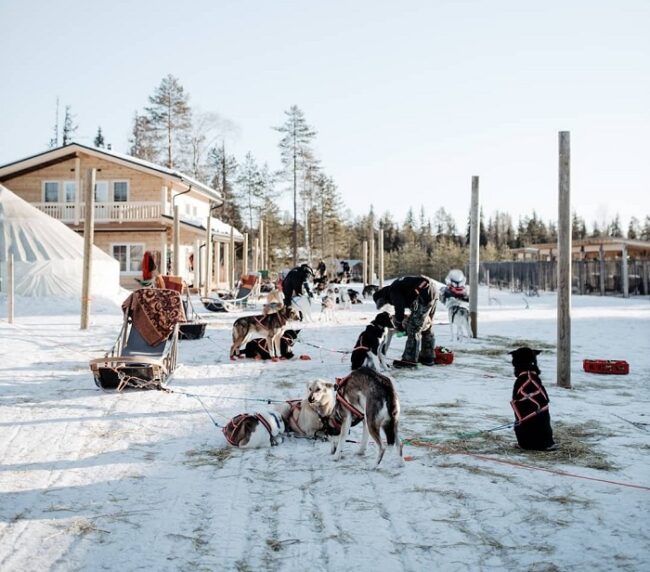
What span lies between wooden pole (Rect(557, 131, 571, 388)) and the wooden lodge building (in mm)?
19125

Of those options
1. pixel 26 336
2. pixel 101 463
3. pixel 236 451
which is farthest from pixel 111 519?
pixel 26 336

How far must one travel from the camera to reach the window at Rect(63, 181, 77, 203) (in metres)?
26.5

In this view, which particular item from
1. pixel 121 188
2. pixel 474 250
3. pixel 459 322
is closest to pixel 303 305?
pixel 459 322

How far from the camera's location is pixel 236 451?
476cm

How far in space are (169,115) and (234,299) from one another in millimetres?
26002

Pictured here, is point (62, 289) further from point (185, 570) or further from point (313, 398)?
point (185, 570)

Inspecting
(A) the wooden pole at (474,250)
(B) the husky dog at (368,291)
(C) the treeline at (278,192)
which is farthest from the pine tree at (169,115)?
(A) the wooden pole at (474,250)

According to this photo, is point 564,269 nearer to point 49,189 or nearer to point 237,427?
point 237,427

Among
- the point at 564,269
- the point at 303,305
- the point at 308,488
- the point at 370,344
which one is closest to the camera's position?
the point at 308,488

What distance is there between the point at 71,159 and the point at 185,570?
26.7m

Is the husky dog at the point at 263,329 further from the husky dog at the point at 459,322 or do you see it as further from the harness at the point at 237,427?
the harness at the point at 237,427

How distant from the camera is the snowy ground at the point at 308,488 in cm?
303

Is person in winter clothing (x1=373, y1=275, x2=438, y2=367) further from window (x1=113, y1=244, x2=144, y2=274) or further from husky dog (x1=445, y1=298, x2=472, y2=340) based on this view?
window (x1=113, y1=244, x2=144, y2=274)

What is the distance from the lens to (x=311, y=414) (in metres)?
5.09
